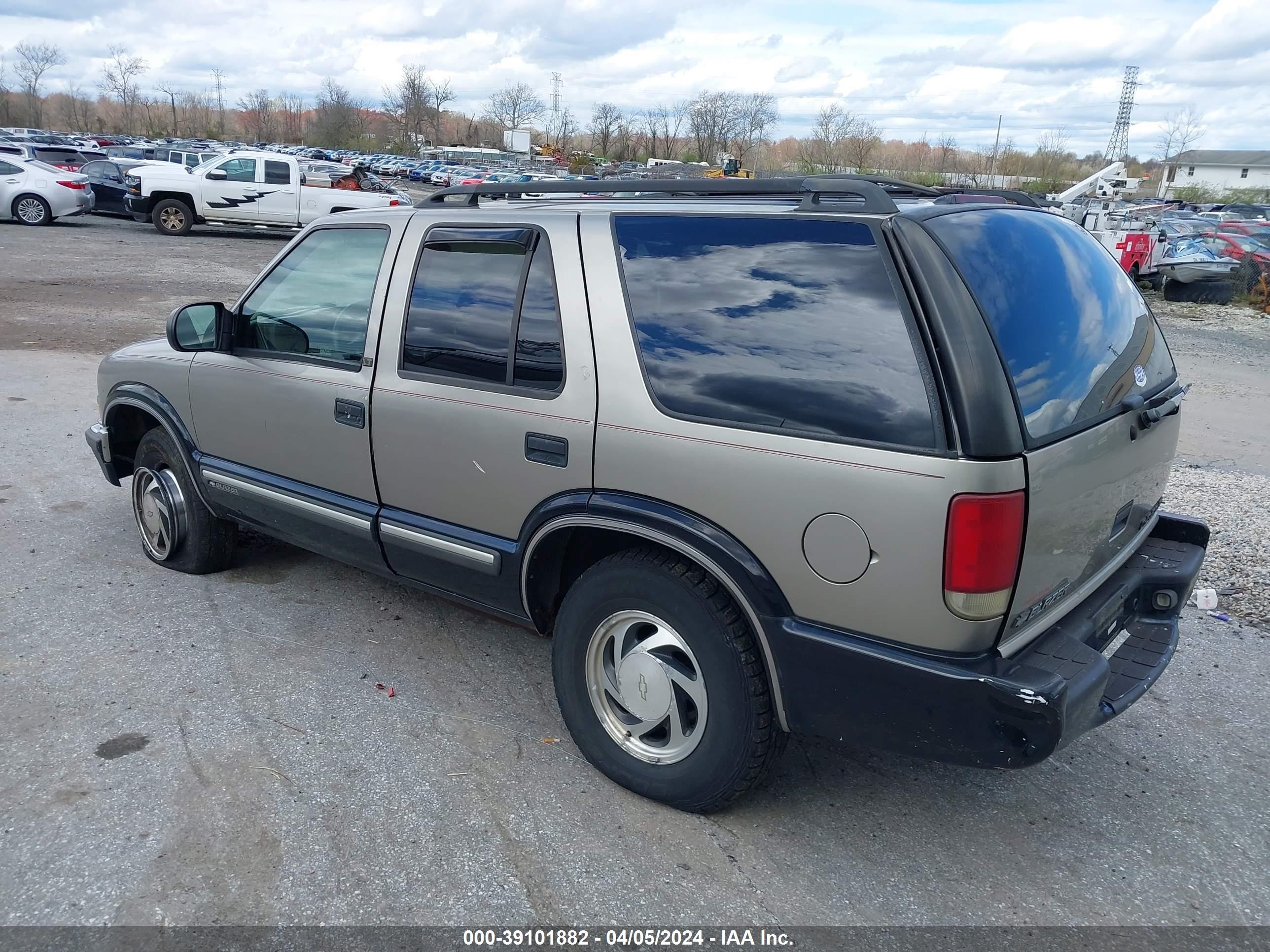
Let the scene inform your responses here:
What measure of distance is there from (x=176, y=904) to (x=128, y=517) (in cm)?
364

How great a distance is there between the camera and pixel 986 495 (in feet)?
7.73

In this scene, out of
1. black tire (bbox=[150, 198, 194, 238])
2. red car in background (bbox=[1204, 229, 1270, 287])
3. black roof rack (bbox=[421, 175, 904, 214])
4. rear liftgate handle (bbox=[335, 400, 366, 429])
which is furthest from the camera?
black tire (bbox=[150, 198, 194, 238])

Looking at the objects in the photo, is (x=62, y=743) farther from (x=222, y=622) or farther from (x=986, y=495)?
(x=986, y=495)

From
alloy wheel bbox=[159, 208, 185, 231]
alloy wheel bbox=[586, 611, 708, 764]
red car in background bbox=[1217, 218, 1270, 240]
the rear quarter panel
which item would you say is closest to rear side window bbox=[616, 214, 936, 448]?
the rear quarter panel

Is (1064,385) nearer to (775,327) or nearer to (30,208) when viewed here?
(775,327)

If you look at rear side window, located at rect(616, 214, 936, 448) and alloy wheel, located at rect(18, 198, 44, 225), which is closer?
rear side window, located at rect(616, 214, 936, 448)

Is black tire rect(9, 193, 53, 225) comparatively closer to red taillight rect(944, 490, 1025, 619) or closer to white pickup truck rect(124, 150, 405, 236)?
white pickup truck rect(124, 150, 405, 236)

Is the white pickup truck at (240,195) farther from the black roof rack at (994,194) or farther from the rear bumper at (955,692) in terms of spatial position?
the rear bumper at (955,692)

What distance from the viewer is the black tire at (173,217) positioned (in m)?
22.1

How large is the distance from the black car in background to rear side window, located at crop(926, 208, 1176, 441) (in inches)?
1051

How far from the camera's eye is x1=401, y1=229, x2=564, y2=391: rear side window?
3207 millimetres

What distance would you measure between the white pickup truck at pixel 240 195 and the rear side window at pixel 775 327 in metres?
19.6

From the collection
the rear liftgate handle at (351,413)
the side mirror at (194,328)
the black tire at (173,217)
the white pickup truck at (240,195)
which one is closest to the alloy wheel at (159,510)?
the side mirror at (194,328)

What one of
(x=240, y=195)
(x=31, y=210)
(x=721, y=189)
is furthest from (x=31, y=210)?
(x=721, y=189)
